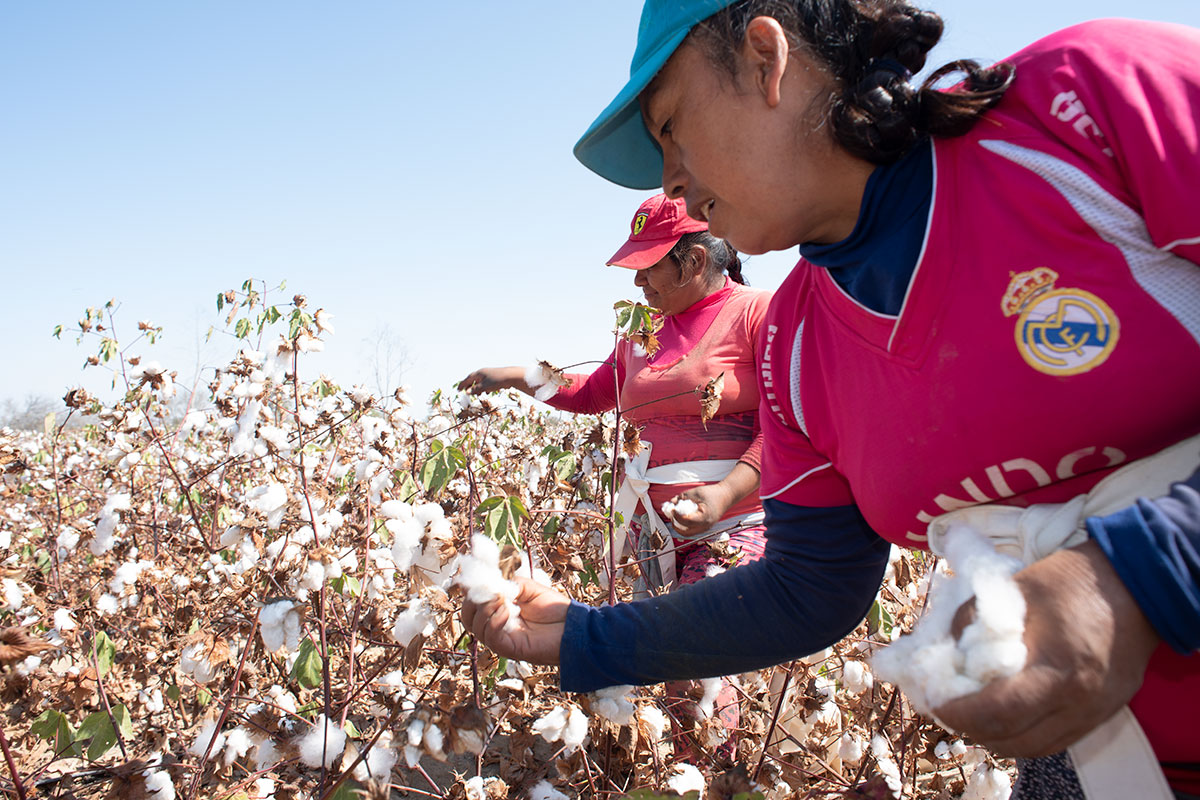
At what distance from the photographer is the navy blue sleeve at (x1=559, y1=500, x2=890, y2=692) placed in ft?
3.47

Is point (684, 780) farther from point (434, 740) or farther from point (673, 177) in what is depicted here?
point (673, 177)

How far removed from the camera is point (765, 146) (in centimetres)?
95

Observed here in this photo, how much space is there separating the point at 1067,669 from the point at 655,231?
6.44 feet

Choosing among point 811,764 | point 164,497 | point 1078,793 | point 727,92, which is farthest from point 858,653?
point 164,497

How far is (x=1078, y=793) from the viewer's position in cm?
80

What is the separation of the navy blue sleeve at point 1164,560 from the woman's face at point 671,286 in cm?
189

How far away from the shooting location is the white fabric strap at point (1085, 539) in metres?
0.65

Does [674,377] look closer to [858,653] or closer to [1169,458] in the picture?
[858,653]

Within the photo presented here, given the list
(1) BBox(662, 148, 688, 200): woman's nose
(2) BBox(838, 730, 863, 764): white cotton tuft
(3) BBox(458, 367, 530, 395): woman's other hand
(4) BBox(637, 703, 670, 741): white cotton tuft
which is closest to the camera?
(1) BBox(662, 148, 688, 200): woman's nose

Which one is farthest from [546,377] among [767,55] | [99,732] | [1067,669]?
[1067,669]

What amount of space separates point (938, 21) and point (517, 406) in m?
3.05

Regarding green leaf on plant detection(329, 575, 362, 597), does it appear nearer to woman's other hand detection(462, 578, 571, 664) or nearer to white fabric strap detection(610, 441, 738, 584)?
white fabric strap detection(610, 441, 738, 584)

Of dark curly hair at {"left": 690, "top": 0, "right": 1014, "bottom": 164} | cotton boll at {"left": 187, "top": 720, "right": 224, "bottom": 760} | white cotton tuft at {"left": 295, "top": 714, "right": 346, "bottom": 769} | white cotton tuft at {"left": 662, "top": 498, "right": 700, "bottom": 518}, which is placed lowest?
cotton boll at {"left": 187, "top": 720, "right": 224, "bottom": 760}

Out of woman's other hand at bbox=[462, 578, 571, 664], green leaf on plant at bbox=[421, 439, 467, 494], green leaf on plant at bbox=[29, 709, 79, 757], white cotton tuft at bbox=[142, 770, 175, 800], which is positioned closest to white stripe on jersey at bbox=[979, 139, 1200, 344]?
woman's other hand at bbox=[462, 578, 571, 664]
